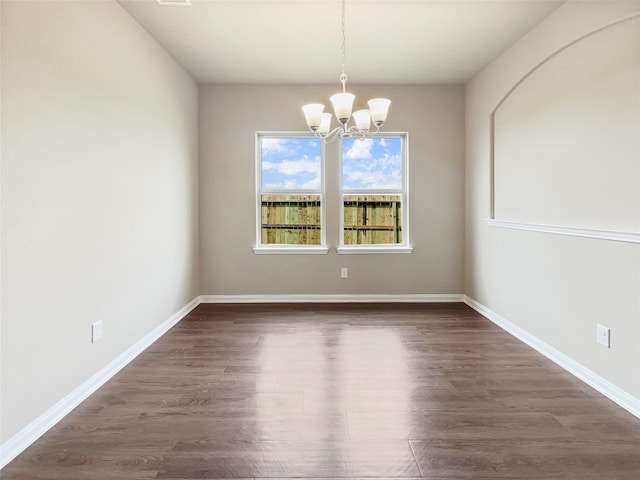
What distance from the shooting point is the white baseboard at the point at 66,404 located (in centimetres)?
171

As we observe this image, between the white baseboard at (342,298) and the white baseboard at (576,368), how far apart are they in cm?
77

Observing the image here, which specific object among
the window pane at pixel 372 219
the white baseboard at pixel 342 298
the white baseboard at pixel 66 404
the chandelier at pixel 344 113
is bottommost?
the white baseboard at pixel 66 404

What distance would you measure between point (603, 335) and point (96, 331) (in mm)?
3202

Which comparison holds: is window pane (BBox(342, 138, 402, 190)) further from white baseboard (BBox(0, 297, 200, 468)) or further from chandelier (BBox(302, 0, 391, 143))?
white baseboard (BBox(0, 297, 200, 468))

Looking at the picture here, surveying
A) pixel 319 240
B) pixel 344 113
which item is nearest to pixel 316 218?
pixel 319 240

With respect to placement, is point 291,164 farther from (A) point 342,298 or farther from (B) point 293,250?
(A) point 342,298

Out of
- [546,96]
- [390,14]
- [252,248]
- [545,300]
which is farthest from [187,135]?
[545,300]

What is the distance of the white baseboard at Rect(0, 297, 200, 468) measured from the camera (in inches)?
67.5

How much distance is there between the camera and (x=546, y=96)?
290 centimetres

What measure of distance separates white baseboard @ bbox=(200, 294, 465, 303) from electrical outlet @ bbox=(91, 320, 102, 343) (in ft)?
6.89

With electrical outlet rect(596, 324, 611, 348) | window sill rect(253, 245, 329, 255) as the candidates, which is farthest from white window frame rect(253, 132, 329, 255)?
electrical outlet rect(596, 324, 611, 348)

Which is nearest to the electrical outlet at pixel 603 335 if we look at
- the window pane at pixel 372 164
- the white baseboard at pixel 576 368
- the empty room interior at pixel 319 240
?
the empty room interior at pixel 319 240

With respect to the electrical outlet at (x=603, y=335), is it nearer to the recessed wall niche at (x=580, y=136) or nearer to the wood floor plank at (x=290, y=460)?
the recessed wall niche at (x=580, y=136)

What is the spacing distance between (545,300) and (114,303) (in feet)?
10.6
